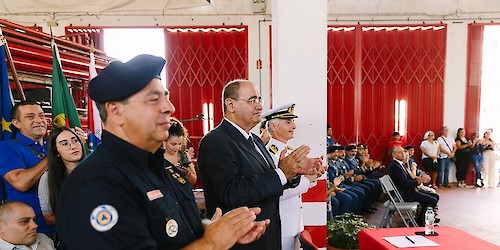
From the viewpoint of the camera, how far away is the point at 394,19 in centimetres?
776

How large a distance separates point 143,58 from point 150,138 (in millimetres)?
201

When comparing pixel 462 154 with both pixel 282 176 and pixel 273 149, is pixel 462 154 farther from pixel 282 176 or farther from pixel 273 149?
pixel 282 176

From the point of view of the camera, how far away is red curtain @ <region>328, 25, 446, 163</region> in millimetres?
7871

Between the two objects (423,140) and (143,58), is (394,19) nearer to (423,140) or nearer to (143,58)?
(423,140)

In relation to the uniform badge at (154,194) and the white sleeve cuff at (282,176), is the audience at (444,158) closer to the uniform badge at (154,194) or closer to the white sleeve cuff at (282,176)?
the white sleeve cuff at (282,176)

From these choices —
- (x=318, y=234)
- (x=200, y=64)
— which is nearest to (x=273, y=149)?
(x=318, y=234)

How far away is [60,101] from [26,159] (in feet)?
2.66

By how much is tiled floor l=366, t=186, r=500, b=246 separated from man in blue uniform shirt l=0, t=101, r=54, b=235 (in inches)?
175

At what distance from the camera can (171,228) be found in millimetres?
845

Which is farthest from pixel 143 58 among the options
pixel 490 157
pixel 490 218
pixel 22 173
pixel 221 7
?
pixel 490 157

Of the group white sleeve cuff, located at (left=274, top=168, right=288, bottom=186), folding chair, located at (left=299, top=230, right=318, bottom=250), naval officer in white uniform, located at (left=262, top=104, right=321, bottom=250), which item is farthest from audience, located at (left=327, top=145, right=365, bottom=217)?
white sleeve cuff, located at (left=274, top=168, right=288, bottom=186)

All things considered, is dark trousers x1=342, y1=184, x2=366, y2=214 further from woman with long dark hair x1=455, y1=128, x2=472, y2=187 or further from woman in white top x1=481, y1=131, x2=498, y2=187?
woman in white top x1=481, y1=131, x2=498, y2=187

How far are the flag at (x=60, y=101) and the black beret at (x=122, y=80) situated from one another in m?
2.17

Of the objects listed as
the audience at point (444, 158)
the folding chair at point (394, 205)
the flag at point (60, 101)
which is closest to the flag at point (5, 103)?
the flag at point (60, 101)
